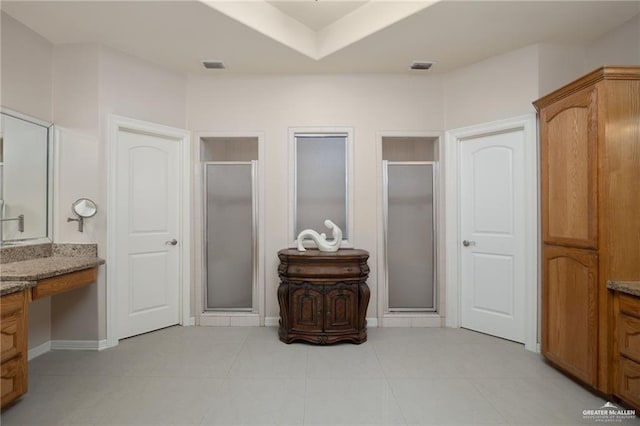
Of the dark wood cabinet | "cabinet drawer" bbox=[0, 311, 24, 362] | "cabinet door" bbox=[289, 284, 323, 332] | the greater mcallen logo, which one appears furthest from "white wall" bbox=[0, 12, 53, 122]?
the greater mcallen logo

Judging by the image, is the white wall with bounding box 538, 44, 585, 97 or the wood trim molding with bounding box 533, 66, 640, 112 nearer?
the wood trim molding with bounding box 533, 66, 640, 112

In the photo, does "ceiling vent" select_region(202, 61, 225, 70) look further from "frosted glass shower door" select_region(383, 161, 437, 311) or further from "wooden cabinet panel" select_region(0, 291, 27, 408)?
"wooden cabinet panel" select_region(0, 291, 27, 408)

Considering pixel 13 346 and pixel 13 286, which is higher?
pixel 13 286

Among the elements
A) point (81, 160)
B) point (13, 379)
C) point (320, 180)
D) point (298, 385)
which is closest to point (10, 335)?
point (13, 379)

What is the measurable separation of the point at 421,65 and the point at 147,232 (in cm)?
340

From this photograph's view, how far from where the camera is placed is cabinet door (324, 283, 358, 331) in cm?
→ 301

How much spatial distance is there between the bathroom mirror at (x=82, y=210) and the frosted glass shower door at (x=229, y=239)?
1097 mm

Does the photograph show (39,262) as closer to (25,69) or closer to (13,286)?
(13,286)

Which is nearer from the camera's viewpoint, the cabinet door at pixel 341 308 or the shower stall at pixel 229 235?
the cabinet door at pixel 341 308

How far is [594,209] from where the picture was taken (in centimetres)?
215

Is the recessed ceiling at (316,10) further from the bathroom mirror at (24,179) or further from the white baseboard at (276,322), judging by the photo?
the white baseboard at (276,322)

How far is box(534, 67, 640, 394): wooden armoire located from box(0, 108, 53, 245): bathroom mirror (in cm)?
439

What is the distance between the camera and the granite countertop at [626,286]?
1.93 meters

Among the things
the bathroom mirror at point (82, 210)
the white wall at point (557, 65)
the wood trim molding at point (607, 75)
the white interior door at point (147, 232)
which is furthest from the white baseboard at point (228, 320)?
the white wall at point (557, 65)
